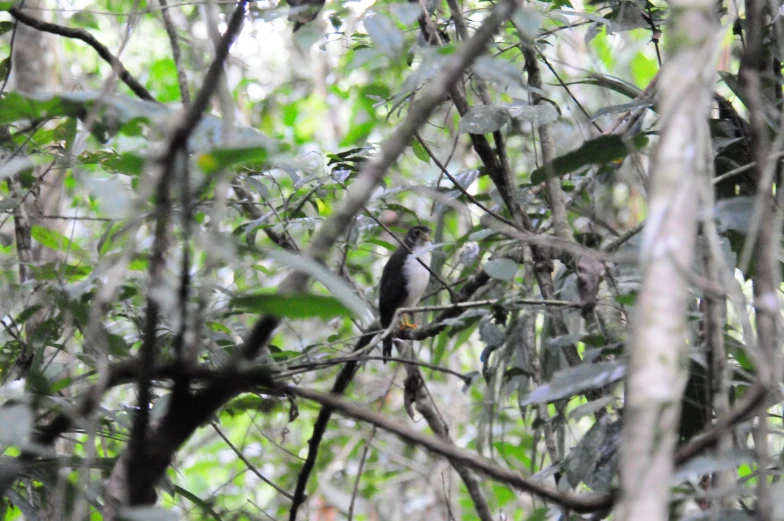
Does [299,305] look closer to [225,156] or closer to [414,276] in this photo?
[225,156]

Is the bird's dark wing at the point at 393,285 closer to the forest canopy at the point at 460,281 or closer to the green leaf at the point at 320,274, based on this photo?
the forest canopy at the point at 460,281

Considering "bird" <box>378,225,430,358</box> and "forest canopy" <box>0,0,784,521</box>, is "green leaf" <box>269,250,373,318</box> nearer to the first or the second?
"forest canopy" <box>0,0,784,521</box>

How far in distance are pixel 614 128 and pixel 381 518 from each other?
13.0 feet

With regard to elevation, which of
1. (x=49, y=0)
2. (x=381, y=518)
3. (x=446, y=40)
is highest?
(x=49, y=0)

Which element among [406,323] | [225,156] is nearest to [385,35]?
[225,156]

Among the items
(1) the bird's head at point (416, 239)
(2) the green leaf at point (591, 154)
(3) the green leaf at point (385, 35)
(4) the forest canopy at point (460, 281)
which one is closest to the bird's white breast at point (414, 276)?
(1) the bird's head at point (416, 239)

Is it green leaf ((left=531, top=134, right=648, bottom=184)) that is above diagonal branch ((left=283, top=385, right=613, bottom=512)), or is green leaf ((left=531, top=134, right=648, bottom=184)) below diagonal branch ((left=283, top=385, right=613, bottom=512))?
→ above

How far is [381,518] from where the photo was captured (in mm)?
6012

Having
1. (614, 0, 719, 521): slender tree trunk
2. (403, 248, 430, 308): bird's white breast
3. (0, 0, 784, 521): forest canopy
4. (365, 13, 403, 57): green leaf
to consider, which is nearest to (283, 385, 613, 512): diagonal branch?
(0, 0, 784, 521): forest canopy

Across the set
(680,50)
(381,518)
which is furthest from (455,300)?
(381,518)

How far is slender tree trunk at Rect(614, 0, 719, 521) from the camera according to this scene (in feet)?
2.88

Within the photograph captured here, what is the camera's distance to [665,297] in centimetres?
92

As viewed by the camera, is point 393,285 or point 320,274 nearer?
point 320,274

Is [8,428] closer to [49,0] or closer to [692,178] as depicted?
[692,178]
